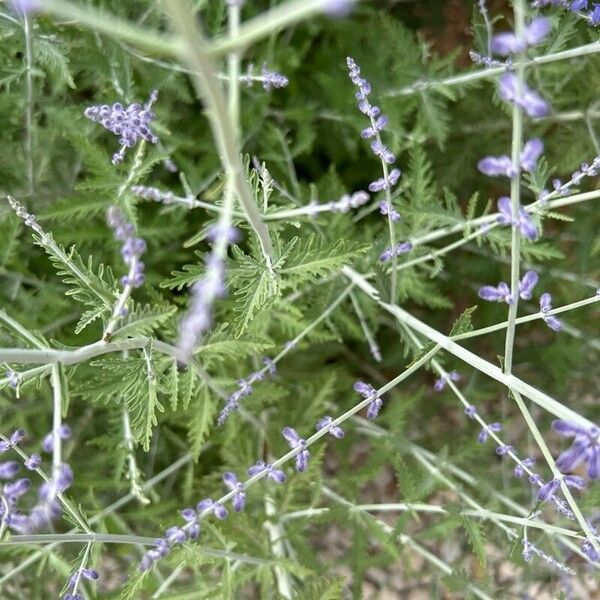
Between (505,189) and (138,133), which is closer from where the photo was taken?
(138,133)

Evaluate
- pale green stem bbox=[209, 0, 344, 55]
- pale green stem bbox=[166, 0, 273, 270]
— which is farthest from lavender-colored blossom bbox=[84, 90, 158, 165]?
pale green stem bbox=[209, 0, 344, 55]

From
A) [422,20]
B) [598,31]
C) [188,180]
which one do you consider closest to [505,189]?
[422,20]

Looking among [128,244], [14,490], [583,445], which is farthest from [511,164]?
[14,490]

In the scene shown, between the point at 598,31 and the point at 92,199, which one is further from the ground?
the point at 598,31

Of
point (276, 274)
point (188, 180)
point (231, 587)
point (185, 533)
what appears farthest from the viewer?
point (188, 180)

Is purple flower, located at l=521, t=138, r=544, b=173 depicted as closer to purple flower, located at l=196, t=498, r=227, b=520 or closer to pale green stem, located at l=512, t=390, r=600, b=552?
pale green stem, located at l=512, t=390, r=600, b=552

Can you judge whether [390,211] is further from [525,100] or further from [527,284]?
[525,100]

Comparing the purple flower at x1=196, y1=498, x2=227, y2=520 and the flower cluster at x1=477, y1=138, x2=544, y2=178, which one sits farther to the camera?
the purple flower at x1=196, y1=498, x2=227, y2=520

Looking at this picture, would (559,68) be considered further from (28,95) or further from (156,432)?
(156,432)

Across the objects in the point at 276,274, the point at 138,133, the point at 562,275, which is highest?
the point at 138,133
